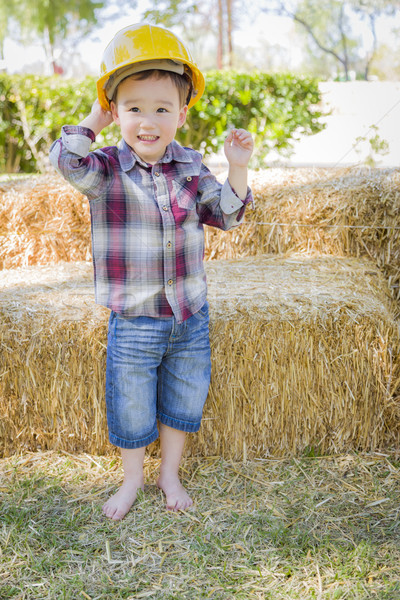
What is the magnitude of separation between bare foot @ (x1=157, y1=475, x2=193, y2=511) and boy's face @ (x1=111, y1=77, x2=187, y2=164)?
1164 millimetres

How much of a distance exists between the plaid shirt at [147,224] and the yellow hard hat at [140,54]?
0.80 ft

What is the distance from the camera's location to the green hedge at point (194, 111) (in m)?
7.12

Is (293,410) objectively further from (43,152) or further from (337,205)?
(43,152)

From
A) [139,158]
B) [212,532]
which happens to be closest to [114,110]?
[139,158]

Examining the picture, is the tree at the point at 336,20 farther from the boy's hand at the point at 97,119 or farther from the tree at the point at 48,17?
the boy's hand at the point at 97,119

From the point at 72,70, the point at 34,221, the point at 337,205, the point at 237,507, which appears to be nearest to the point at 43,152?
the point at 34,221

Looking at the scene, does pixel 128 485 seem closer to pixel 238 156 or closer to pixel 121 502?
pixel 121 502

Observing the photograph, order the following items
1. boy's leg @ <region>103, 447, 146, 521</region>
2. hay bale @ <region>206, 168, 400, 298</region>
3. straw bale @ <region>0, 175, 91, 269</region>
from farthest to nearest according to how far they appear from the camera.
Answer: straw bale @ <region>0, 175, 91, 269</region>, hay bale @ <region>206, 168, 400, 298</region>, boy's leg @ <region>103, 447, 146, 521</region>

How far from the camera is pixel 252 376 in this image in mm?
2162

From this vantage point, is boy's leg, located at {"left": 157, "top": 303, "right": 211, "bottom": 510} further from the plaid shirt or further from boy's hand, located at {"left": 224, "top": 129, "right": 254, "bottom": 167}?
boy's hand, located at {"left": 224, "top": 129, "right": 254, "bottom": 167}

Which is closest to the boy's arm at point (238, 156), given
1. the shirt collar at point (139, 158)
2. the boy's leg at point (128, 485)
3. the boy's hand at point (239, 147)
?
the boy's hand at point (239, 147)

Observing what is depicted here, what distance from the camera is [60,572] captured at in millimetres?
1601

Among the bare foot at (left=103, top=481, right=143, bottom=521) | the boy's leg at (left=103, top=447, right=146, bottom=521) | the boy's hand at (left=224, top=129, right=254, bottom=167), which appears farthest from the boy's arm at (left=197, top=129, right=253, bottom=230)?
the bare foot at (left=103, top=481, right=143, bottom=521)

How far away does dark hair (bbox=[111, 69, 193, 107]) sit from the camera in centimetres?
164
